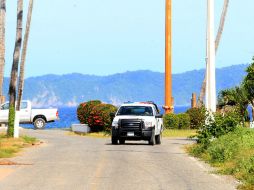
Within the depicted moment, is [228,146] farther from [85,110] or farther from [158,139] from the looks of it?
[85,110]

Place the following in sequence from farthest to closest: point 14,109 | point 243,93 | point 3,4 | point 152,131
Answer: point 243,93, point 3,4, point 14,109, point 152,131

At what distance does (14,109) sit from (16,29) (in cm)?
412

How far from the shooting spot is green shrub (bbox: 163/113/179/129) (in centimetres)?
5612

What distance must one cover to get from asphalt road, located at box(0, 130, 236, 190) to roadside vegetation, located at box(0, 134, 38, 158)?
682 millimetres

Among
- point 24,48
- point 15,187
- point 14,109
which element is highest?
point 24,48

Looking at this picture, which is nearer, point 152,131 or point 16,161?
point 16,161

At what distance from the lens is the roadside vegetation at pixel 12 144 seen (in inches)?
1118

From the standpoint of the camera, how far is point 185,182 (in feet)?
59.0

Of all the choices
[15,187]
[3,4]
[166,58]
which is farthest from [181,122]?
[15,187]

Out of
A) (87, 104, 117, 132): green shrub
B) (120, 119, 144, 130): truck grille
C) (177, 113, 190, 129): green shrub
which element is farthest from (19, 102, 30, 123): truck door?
(120, 119, 144, 130): truck grille

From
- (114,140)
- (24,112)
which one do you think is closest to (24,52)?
(114,140)

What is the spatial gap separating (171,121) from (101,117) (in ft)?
24.7

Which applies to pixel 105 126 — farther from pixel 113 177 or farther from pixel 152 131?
pixel 113 177

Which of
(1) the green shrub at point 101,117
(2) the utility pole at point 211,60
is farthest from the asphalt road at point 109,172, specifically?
(1) the green shrub at point 101,117
